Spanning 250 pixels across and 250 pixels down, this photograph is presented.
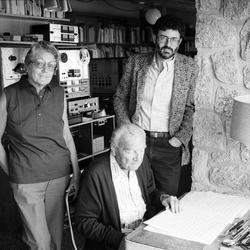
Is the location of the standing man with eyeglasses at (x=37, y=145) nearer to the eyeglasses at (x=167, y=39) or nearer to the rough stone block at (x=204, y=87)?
the eyeglasses at (x=167, y=39)

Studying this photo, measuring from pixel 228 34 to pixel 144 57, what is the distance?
66cm

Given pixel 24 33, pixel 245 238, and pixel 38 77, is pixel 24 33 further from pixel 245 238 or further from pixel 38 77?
pixel 245 238

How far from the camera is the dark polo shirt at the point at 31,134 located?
2.29 meters

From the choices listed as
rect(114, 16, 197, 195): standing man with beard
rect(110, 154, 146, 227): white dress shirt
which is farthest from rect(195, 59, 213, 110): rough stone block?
rect(110, 154, 146, 227): white dress shirt

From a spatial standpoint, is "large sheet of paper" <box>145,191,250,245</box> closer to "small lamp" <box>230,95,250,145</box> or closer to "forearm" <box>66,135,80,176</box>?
"small lamp" <box>230,95,250,145</box>

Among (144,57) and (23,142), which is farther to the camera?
(144,57)

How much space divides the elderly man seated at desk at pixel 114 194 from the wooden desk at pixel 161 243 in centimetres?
32

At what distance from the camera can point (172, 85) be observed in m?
2.47

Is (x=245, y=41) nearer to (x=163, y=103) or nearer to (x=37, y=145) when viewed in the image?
(x=163, y=103)

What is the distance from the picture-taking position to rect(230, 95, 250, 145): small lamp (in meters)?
1.77

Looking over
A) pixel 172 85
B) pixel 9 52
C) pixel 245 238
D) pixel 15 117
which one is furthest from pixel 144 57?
pixel 9 52

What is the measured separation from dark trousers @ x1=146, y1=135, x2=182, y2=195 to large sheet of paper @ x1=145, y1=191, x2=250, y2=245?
46cm

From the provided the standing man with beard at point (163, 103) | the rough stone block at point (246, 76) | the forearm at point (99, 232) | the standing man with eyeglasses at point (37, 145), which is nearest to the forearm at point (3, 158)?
the standing man with eyeglasses at point (37, 145)

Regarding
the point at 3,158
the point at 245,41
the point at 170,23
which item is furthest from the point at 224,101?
the point at 3,158
